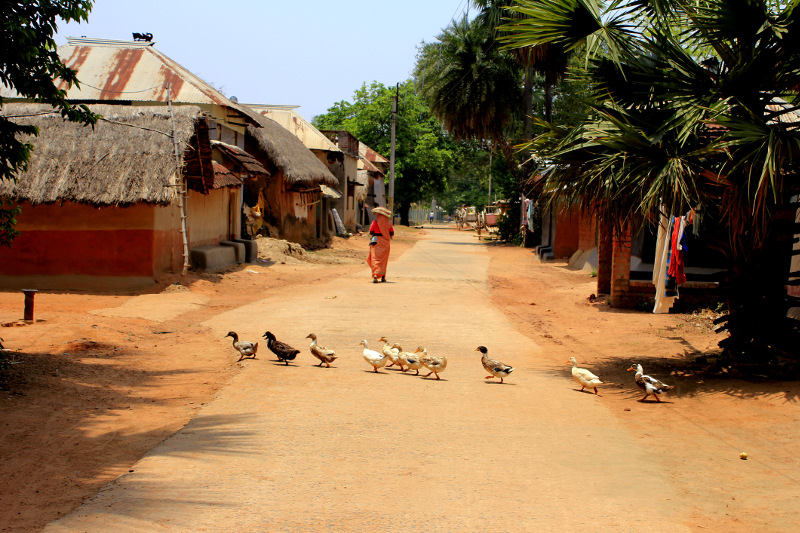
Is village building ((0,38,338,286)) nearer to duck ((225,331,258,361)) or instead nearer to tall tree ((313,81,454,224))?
duck ((225,331,258,361))

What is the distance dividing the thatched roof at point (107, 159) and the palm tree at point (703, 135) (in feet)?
29.5

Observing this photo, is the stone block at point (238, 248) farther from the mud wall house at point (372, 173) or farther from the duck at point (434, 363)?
the mud wall house at point (372, 173)

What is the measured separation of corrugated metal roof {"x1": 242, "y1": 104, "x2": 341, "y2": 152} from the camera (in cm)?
3675

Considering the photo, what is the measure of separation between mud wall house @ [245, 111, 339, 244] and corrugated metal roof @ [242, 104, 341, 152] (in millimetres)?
4726

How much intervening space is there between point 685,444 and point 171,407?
457 centimetres

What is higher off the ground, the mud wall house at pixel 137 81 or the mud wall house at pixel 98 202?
the mud wall house at pixel 137 81

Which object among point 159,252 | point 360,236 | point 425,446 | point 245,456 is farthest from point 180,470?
point 360,236

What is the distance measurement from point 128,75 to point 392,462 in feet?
68.8

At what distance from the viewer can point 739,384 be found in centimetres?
798

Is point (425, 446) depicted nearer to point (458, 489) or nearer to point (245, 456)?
point (458, 489)

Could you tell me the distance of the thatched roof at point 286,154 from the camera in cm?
2727

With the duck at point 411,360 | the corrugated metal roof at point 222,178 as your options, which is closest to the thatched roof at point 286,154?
the corrugated metal roof at point 222,178

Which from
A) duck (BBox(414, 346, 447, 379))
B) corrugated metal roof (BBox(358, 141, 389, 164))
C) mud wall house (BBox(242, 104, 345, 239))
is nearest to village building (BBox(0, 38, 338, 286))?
mud wall house (BBox(242, 104, 345, 239))

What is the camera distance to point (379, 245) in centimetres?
1761
